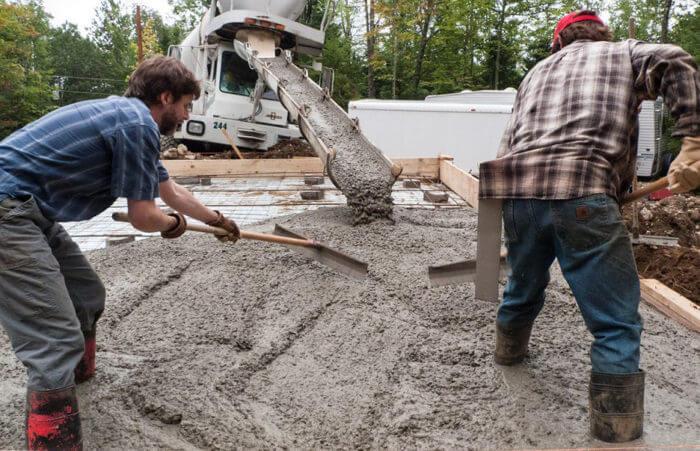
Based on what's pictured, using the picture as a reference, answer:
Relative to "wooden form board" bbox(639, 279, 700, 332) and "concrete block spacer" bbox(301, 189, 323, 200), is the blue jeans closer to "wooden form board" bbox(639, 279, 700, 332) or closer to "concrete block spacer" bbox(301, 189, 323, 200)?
"wooden form board" bbox(639, 279, 700, 332)

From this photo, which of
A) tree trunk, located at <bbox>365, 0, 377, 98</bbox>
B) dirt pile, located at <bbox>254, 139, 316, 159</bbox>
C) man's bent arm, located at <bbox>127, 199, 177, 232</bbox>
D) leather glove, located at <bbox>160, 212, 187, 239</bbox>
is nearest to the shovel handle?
leather glove, located at <bbox>160, 212, 187, 239</bbox>

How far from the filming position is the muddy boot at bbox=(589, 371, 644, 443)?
5.69ft

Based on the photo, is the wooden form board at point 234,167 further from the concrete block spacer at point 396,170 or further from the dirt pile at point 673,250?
the dirt pile at point 673,250

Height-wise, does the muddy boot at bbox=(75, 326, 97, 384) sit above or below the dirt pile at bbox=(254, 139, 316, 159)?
below

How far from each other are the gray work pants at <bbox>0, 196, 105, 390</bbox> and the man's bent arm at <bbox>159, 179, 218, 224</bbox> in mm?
597

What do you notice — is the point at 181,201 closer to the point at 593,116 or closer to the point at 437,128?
the point at 593,116

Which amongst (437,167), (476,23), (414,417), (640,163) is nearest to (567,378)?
(414,417)

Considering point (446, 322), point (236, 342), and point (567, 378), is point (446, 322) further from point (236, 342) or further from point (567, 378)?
point (236, 342)

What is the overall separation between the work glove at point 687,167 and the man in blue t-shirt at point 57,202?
1.68 metres

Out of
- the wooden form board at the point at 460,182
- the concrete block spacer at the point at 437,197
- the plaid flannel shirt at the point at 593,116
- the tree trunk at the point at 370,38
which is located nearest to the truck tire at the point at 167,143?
the wooden form board at the point at 460,182

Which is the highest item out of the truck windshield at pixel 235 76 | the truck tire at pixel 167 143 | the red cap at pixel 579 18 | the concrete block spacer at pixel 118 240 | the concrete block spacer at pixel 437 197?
the truck windshield at pixel 235 76

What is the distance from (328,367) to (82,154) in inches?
52.6

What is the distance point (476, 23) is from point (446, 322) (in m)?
16.4

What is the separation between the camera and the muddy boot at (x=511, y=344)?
2232mm
